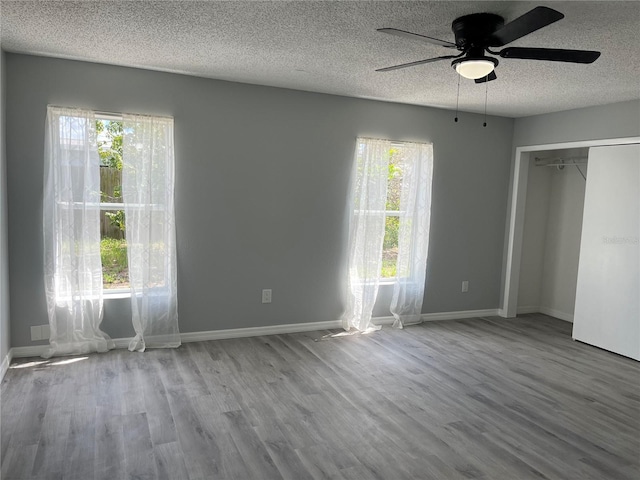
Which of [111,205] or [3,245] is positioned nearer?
[3,245]

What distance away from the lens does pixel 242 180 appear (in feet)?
14.6

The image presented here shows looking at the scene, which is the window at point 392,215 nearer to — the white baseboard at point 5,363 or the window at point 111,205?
the window at point 111,205

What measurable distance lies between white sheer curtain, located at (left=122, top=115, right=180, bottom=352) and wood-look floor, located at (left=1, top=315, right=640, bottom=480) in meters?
0.26

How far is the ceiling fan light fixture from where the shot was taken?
255 cm

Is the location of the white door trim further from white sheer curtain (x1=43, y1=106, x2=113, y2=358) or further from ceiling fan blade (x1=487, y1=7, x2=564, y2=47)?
white sheer curtain (x1=43, y1=106, x2=113, y2=358)

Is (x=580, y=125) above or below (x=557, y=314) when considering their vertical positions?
above

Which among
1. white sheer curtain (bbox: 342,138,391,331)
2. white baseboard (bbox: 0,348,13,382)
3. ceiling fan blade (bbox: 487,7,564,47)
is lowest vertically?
white baseboard (bbox: 0,348,13,382)

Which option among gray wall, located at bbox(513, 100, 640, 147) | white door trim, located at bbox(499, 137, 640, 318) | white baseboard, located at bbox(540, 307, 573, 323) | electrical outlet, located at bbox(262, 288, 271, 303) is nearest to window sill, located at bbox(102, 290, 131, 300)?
electrical outlet, located at bbox(262, 288, 271, 303)

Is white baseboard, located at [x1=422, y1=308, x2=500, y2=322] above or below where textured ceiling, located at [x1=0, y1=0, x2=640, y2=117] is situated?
below

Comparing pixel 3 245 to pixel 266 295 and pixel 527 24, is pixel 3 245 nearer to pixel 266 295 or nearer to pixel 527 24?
pixel 266 295

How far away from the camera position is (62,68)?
3.75m

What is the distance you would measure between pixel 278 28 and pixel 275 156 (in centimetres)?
180

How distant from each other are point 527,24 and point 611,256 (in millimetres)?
3307

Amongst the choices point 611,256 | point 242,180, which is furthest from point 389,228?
point 611,256
